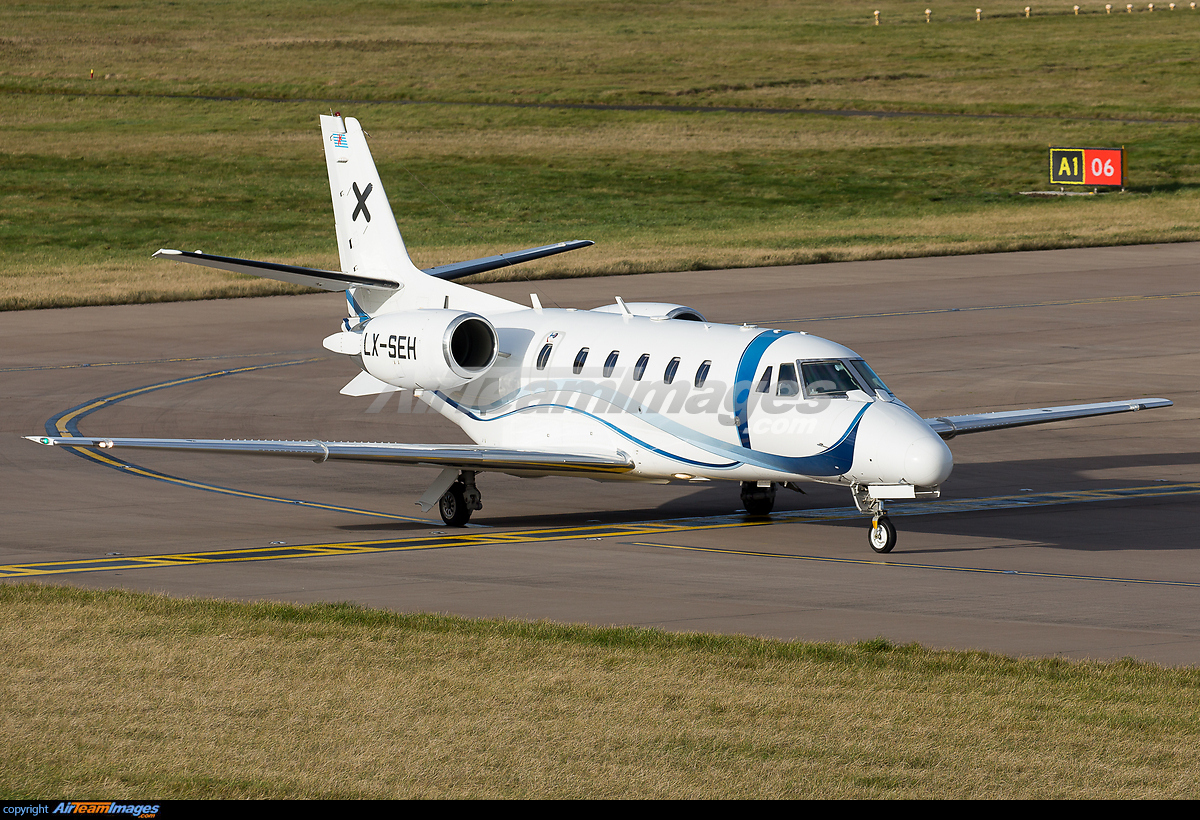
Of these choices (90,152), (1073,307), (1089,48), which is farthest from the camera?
(1089,48)

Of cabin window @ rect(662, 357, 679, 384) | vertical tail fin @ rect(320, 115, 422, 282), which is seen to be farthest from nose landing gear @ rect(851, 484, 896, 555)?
vertical tail fin @ rect(320, 115, 422, 282)

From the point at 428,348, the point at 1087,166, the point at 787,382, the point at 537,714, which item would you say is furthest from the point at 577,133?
the point at 537,714

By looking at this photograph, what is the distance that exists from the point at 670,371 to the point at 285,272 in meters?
7.01

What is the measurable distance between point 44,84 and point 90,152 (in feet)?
112

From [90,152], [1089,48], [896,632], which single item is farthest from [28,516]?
[1089,48]

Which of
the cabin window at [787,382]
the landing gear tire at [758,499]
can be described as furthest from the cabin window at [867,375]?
the landing gear tire at [758,499]

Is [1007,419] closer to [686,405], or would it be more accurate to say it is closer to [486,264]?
[686,405]

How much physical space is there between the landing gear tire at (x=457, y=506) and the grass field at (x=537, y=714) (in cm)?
770

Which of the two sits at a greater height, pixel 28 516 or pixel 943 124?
pixel 943 124

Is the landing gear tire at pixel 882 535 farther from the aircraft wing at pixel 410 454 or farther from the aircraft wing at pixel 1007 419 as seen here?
the aircraft wing at pixel 410 454

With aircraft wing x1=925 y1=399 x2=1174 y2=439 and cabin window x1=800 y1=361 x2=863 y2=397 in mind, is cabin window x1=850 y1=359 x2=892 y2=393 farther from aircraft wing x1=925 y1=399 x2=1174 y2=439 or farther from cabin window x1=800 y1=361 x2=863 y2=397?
aircraft wing x1=925 y1=399 x2=1174 y2=439
